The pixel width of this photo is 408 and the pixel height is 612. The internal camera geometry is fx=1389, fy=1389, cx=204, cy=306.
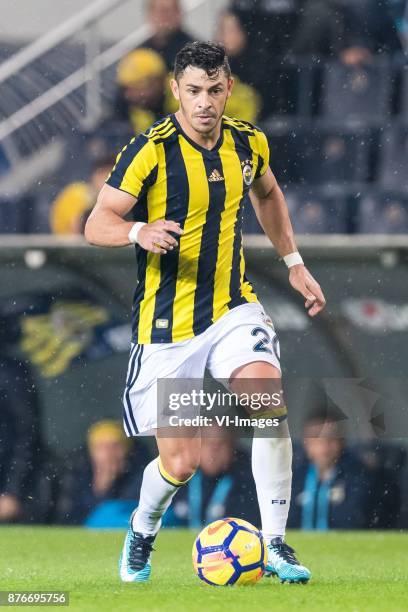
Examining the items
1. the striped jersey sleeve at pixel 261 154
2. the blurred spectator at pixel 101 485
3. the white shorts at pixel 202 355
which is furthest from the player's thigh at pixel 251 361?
the blurred spectator at pixel 101 485

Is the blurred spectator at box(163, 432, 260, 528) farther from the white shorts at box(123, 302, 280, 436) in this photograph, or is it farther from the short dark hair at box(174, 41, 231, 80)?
the short dark hair at box(174, 41, 231, 80)

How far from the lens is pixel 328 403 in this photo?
30.3 ft

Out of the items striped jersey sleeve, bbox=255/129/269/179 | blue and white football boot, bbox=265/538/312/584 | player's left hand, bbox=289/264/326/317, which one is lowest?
blue and white football boot, bbox=265/538/312/584

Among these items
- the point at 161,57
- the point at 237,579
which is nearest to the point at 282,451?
the point at 237,579

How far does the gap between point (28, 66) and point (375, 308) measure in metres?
3.07

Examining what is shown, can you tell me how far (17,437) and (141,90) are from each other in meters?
2.68

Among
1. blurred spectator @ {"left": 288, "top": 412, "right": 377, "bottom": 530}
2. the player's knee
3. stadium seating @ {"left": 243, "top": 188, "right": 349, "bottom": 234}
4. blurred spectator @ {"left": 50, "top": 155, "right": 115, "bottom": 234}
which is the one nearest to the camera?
the player's knee

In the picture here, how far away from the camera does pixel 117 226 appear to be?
16.3 ft

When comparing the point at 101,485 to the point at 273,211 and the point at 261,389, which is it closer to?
the point at 273,211

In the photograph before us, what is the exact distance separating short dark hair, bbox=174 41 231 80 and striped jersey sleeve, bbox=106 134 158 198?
30cm

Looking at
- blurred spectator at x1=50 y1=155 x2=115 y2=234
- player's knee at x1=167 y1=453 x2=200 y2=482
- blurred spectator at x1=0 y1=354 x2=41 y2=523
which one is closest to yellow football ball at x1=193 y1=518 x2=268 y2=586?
player's knee at x1=167 y1=453 x2=200 y2=482

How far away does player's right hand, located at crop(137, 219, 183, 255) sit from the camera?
4680 millimetres

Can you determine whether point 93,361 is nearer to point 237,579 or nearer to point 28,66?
point 28,66

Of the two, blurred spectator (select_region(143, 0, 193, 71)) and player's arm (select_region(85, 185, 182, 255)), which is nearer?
player's arm (select_region(85, 185, 182, 255))
